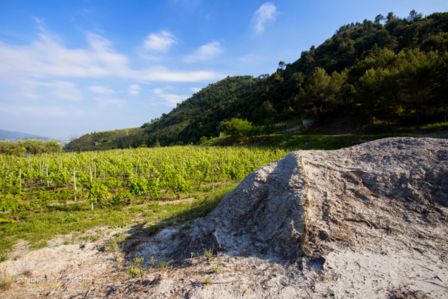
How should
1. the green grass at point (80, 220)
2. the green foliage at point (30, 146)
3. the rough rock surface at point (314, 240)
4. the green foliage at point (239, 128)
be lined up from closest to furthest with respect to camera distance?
the rough rock surface at point (314, 240), the green grass at point (80, 220), the green foliage at point (239, 128), the green foliage at point (30, 146)

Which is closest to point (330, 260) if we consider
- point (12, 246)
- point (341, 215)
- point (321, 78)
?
point (341, 215)

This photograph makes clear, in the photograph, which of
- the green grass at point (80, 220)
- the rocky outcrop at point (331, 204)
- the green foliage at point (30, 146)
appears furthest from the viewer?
the green foliage at point (30, 146)

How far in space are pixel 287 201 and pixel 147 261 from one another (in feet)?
11.0

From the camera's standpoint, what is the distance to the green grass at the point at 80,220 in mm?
7627

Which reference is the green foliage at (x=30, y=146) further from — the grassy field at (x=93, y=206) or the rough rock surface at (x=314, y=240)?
the rough rock surface at (x=314, y=240)

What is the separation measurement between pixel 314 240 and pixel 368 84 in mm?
29922

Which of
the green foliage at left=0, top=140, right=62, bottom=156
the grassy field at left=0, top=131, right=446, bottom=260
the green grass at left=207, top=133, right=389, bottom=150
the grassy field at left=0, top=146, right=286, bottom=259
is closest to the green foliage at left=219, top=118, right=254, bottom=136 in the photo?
the green grass at left=207, top=133, right=389, bottom=150

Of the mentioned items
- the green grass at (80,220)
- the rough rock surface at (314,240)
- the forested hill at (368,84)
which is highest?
the forested hill at (368,84)

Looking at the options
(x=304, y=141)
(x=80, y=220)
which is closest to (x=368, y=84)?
(x=304, y=141)

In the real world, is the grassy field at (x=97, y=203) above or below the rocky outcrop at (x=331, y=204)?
below

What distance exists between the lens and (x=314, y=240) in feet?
14.4

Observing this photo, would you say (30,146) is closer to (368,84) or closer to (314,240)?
(368,84)

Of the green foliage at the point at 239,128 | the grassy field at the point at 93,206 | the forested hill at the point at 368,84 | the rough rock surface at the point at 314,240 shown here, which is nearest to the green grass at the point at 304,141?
the green foliage at the point at 239,128

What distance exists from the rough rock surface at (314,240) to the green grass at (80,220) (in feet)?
4.52
